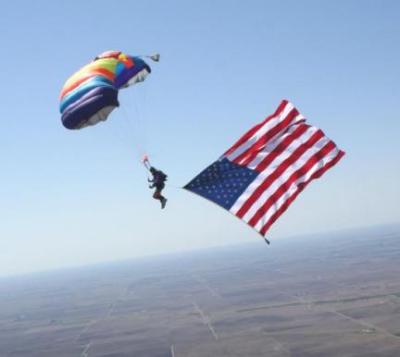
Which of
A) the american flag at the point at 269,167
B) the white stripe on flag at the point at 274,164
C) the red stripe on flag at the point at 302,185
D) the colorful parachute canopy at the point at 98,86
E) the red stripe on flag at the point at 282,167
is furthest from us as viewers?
the colorful parachute canopy at the point at 98,86

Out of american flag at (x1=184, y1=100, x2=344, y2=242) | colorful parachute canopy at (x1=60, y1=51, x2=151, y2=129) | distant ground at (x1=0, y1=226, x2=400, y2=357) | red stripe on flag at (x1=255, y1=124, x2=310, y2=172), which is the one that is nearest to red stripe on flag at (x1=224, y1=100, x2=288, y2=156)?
american flag at (x1=184, y1=100, x2=344, y2=242)

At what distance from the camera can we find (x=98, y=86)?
19.6 meters

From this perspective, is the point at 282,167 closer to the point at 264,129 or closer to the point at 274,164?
the point at 274,164

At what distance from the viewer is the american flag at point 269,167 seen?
18578mm

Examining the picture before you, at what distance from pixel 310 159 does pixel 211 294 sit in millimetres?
129770

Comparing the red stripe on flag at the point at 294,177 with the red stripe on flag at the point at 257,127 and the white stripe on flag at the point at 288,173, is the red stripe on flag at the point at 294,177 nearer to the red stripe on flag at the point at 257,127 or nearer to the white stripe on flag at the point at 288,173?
the white stripe on flag at the point at 288,173

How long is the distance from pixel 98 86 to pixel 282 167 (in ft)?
A: 23.9

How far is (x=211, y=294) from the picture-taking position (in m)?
145

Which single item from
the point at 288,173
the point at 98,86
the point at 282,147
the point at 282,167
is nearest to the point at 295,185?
the point at 288,173

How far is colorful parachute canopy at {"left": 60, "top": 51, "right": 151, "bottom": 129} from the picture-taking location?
1941 centimetres

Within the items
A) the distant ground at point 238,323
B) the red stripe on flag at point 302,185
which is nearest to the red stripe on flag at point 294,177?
the red stripe on flag at point 302,185

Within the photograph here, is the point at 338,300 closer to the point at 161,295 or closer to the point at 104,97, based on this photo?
the point at 161,295

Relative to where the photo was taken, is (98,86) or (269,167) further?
(98,86)

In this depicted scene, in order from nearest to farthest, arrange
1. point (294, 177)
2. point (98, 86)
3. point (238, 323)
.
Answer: point (294, 177) < point (98, 86) < point (238, 323)
